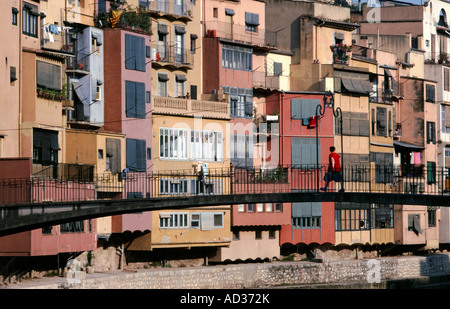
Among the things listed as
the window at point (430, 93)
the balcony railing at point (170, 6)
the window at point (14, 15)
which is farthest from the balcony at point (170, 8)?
the window at point (430, 93)

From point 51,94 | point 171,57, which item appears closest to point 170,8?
point 171,57

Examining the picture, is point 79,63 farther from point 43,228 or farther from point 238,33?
point 238,33

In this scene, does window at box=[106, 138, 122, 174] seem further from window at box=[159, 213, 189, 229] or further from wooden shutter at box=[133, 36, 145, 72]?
window at box=[159, 213, 189, 229]

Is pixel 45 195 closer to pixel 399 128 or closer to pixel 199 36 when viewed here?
pixel 199 36

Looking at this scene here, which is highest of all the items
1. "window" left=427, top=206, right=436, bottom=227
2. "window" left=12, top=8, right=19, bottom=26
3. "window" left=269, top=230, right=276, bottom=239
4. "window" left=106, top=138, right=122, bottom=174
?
"window" left=12, top=8, right=19, bottom=26

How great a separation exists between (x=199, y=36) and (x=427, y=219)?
88.2 ft

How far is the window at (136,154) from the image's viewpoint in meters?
67.1

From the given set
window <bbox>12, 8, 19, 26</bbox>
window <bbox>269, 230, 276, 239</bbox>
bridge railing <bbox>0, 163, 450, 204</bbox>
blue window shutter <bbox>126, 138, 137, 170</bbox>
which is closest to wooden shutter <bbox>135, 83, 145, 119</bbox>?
blue window shutter <bbox>126, 138, 137, 170</bbox>

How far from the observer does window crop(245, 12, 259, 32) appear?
78.6 metres

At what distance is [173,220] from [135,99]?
7.62m

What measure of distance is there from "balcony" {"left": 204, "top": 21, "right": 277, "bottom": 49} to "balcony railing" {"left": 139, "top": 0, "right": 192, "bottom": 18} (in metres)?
2.26

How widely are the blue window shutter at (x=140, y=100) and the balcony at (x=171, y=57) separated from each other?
2899 mm

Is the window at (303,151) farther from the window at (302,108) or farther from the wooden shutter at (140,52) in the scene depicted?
the wooden shutter at (140,52)
